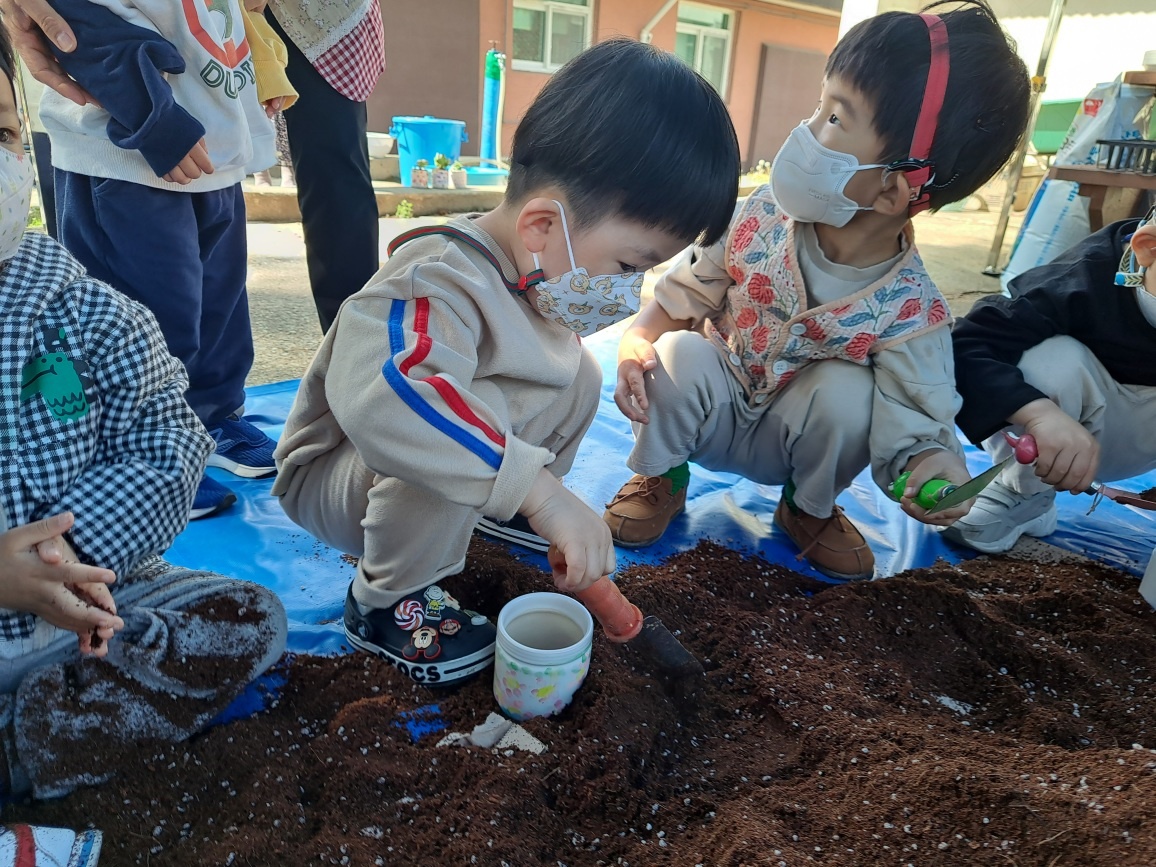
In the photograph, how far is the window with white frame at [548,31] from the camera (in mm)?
8117

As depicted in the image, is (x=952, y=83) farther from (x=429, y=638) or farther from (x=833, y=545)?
(x=429, y=638)

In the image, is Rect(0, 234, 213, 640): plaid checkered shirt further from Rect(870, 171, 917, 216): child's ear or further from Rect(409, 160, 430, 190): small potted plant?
Rect(409, 160, 430, 190): small potted plant

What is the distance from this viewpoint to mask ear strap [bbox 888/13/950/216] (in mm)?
1442

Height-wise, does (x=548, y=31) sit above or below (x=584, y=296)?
above

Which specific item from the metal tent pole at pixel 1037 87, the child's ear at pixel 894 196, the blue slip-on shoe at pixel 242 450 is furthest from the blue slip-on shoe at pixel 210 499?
the metal tent pole at pixel 1037 87

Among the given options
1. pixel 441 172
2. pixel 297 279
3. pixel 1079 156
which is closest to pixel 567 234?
pixel 297 279

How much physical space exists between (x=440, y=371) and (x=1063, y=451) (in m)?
1.21

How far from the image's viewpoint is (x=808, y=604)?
→ 1514 millimetres

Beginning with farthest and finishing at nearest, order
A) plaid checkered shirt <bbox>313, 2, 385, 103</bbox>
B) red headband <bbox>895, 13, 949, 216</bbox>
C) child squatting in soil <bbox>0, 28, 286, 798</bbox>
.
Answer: plaid checkered shirt <bbox>313, 2, 385, 103</bbox>
red headband <bbox>895, 13, 949, 216</bbox>
child squatting in soil <bbox>0, 28, 286, 798</bbox>

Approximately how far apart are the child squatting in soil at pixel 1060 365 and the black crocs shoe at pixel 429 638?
45.0 inches

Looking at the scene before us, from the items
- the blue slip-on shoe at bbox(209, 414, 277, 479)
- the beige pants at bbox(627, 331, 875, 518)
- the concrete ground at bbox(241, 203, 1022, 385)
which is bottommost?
the concrete ground at bbox(241, 203, 1022, 385)

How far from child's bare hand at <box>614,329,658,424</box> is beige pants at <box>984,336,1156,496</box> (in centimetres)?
82

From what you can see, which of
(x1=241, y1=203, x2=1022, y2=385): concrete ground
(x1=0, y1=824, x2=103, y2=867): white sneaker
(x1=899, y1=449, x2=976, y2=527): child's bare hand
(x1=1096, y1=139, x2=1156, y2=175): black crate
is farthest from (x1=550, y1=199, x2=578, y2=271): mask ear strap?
(x1=1096, y1=139, x2=1156, y2=175): black crate

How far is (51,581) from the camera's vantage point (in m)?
0.90
